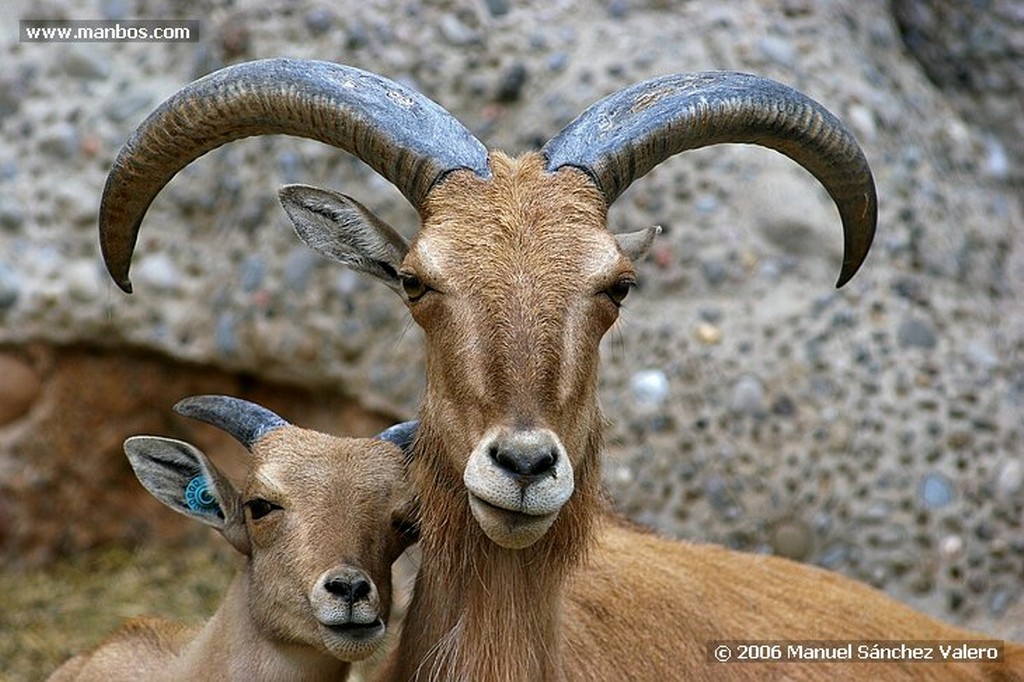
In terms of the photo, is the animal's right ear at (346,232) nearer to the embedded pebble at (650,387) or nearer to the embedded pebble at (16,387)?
the embedded pebble at (650,387)

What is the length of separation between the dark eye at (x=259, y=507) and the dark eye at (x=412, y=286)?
47.5 inches

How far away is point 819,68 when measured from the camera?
12.0m

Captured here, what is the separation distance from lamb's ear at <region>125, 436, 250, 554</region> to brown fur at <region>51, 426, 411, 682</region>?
0.33ft

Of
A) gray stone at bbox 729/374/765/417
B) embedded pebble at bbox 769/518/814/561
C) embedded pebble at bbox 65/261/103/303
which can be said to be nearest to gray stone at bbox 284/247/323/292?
embedded pebble at bbox 65/261/103/303

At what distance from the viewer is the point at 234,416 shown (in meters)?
7.28

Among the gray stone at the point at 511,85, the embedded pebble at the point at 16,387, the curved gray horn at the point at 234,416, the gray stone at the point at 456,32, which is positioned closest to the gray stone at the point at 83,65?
the embedded pebble at the point at 16,387

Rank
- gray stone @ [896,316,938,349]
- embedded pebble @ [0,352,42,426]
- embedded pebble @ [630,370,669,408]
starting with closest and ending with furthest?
embedded pebble @ [630,370,669,408], gray stone @ [896,316,938,349], embedded pebble @ [0,352,42,426]

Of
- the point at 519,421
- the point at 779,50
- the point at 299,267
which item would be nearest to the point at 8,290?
the point at 299,267

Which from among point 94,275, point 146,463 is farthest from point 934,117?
point 146,463

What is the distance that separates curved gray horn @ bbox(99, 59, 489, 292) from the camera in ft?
21.1

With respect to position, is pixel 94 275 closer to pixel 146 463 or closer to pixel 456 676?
pixel 146 463

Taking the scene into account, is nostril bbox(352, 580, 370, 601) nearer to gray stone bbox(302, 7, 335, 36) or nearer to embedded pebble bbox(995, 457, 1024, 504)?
embedded pebble bbox(995, 457, 1024, 504)

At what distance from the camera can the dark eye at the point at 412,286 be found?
617 centimetres

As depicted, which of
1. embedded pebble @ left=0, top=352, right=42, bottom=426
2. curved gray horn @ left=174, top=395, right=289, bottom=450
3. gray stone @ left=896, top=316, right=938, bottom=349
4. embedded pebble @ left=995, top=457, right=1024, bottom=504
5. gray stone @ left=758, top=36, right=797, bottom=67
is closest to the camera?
curved gray horn @ left=174, top=395, right=289, bottom=450
